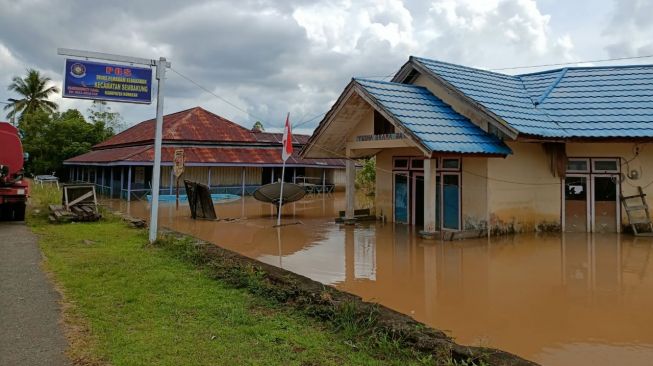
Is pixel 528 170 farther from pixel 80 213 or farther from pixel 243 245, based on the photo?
pixel 80 213

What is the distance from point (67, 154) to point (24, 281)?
36.3 metres

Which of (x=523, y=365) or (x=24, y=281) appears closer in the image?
(x=523, y=365)

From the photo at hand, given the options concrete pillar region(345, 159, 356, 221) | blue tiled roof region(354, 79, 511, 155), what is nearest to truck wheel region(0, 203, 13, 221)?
concrete pillar region(345, 159, 356, 221)

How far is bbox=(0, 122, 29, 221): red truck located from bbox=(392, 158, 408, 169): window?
34.7 feet

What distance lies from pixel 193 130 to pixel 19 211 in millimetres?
15011

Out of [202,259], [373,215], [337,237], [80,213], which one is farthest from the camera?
[373,215]

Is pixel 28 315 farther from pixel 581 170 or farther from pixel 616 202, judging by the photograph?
pixel 616 202

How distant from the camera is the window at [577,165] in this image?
12703mm

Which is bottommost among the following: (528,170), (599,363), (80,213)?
(599,363)

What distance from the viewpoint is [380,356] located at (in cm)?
404

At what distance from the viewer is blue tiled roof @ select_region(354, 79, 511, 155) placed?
37.0ft

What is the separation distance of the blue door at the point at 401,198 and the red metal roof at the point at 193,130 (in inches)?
607

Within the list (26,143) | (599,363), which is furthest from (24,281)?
(26,143)

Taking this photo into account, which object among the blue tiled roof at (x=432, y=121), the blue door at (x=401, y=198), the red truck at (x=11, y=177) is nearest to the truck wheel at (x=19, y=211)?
the red truck at (x=11, y=177)
